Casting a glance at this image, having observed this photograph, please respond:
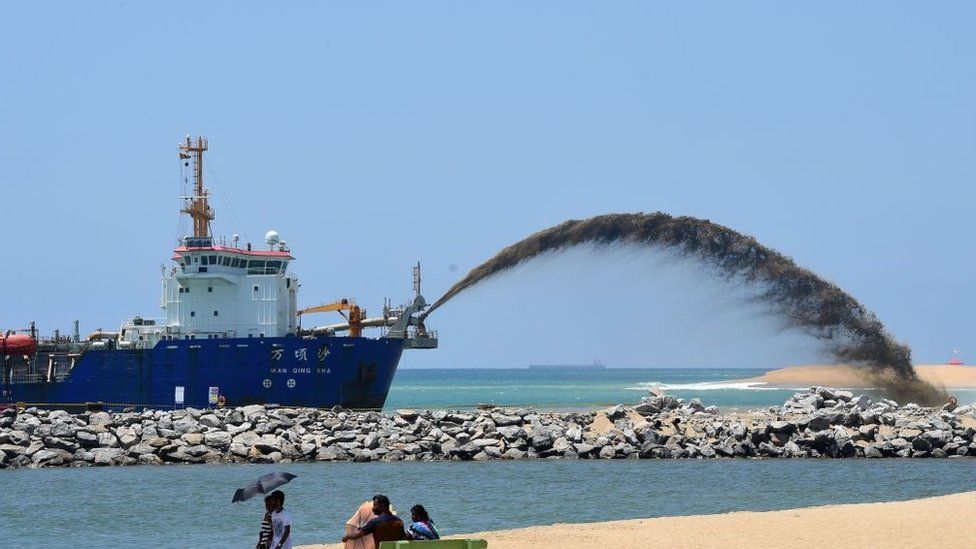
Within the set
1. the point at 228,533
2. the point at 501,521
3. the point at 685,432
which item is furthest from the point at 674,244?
the point at 228,533

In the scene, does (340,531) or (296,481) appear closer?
(340,531)

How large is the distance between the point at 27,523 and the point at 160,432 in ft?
37.5

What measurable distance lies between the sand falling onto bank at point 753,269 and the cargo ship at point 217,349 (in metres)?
2.61

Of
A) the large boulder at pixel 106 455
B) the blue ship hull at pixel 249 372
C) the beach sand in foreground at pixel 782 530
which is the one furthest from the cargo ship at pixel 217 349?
the beach sand in foreground at pixel 782 530

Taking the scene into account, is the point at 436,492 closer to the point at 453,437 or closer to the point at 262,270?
the point at 453,437

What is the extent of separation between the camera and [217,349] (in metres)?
41.7

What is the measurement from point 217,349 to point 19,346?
742 cm

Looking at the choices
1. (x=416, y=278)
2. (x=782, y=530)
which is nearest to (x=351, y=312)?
(x=416, y=278)

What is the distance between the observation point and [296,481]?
95.7ft

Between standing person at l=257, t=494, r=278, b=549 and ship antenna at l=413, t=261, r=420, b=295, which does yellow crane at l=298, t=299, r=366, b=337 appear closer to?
ship antenna at l=413, t=261, r=420, b=295

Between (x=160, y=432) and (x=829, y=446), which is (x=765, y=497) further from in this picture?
(x=160, y=432)

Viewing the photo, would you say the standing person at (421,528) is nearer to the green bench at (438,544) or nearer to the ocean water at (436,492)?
the green bench at (438,544)

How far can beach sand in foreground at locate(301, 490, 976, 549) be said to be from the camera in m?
17.9

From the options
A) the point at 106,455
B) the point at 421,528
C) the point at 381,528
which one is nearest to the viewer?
the point at 381,528
